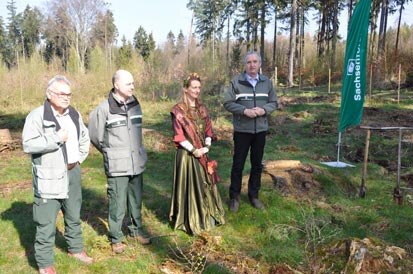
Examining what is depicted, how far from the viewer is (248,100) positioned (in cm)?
452

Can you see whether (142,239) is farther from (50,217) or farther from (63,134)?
(63,134)

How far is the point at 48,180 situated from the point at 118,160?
683mm

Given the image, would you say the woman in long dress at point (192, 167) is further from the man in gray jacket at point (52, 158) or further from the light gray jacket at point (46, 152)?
the light gray jacket at point (46, 152)

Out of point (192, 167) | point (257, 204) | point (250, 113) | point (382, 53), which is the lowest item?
point (257, 204)

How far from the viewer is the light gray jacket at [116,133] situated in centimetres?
366

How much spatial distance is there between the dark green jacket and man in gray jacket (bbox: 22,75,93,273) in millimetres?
1799

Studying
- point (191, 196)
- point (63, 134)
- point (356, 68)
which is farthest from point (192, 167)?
point (356, 68)

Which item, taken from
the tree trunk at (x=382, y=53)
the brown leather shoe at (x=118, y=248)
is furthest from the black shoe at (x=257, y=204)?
the tree trunk at (x=382, y=53)

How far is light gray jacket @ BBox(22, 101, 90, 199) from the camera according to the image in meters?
3.07

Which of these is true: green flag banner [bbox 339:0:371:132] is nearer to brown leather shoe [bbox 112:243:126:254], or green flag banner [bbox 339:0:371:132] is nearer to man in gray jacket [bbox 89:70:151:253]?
man in gray jacket [bbox 89:70:151:253]

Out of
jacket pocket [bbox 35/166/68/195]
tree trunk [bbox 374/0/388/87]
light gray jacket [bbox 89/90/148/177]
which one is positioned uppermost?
tree trunk [bbox 374/0/388/87]

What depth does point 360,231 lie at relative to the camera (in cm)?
443

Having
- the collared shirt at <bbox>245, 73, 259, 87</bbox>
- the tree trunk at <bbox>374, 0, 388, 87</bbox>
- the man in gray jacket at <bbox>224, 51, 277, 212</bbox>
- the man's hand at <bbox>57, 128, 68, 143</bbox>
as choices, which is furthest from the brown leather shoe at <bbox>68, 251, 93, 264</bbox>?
the tree trunk at <bbox>374, 0, 388, 87</bbox>

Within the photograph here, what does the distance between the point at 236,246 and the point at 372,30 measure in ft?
88.9
